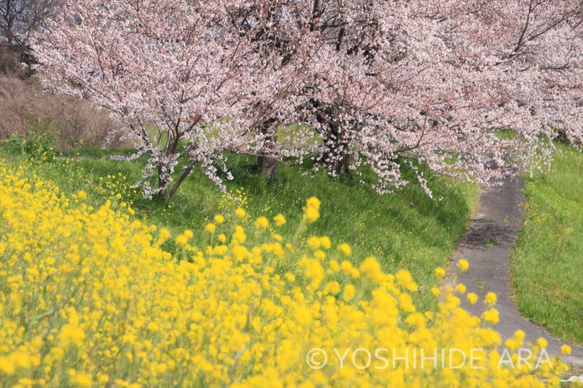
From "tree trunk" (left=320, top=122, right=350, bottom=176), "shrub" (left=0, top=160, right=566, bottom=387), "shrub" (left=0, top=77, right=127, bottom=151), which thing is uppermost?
"tree trunk" (left=320, top=122, right=350, bottom=176)

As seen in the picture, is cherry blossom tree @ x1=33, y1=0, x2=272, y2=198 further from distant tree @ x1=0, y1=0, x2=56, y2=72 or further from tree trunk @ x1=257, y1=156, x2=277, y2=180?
A: distant tree @ x1=0, y1=0, x2=56, y2=72

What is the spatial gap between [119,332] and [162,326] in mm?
410

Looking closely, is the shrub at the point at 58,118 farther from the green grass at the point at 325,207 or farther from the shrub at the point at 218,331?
the shrub at the point at 218,331

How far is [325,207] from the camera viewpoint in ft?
45.6

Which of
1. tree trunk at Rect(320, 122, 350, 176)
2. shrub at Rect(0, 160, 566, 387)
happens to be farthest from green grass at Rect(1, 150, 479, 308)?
shrub at Rect(0, 160, 566, 387)

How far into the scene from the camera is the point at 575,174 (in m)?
24.1

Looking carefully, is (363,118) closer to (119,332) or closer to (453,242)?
(453,242)

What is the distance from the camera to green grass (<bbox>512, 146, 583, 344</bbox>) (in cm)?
1175

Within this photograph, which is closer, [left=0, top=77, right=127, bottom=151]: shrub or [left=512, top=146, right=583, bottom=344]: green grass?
[left=512, top=146, right=583, bottom=344]: green grass

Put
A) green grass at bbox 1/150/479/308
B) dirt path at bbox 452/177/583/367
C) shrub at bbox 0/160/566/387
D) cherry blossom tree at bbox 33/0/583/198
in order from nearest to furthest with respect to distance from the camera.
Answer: shrub at bbox 0/160/566/387 < cherry blossom tree at bbox 33/0/583/198 < green grass at bbox 1/150/479/308 < dirt path at bbox 452/177/583/367

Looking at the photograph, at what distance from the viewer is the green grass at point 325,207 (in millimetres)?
10516

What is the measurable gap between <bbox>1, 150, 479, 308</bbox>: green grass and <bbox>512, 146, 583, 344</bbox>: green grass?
199 cm

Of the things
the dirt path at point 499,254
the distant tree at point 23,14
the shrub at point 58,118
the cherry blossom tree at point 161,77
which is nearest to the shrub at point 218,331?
the cherry blossom tree at point 161,77

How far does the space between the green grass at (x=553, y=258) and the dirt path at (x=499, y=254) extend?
0.97 ft
